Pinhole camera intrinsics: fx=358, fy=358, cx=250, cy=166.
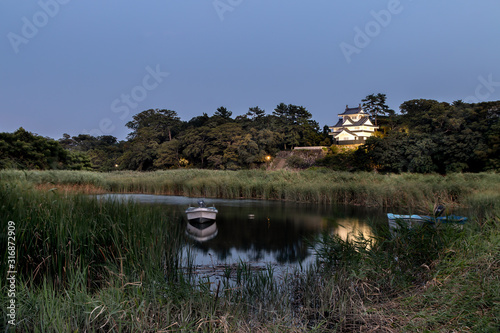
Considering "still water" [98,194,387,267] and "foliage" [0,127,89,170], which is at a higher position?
"foliage" [0,127,89,170]

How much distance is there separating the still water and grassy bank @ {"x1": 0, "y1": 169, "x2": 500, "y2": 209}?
1036mm

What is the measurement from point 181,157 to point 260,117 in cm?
1042

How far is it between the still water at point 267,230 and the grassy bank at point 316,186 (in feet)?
3.40

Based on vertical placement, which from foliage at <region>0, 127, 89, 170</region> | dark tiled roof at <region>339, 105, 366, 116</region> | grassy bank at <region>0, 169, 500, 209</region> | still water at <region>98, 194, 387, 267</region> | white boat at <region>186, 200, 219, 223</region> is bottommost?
still water at <region>98, 194, 387, 267</region>

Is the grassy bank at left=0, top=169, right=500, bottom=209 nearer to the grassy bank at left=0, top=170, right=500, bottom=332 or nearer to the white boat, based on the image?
the white boat

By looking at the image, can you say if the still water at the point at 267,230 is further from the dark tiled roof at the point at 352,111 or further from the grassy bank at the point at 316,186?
the dark tiled roof at the point at 352,111

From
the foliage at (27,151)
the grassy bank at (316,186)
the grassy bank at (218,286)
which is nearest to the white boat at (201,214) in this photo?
the grassy bank at (316,186)

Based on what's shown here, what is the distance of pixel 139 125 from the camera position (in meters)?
46.2

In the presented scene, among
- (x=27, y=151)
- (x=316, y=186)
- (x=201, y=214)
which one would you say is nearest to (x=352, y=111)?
(x=316, y=186)

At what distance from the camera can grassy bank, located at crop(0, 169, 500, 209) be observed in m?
13.1

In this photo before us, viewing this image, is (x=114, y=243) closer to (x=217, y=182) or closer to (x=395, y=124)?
(x=217, y=182)

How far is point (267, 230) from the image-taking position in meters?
10.2

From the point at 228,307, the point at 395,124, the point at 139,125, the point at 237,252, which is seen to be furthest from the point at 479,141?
the point at 139,125

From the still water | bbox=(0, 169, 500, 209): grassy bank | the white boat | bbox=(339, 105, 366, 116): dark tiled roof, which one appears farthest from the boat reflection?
bbox=(339, 105, 366, 116): dark tiled roof
